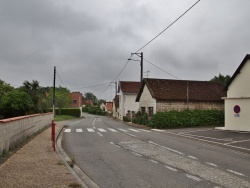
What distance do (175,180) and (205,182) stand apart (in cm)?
75

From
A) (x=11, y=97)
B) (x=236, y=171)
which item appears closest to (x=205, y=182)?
(x=236, y=171)

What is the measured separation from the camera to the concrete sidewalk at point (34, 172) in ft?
22.9

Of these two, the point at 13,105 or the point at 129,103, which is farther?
the point at 129,103

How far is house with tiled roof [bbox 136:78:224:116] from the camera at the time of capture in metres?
33.4

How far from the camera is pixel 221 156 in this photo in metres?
12.5

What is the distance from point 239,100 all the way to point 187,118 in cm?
748

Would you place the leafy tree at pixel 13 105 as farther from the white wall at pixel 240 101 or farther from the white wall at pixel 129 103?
the white wall at pixel 129 103

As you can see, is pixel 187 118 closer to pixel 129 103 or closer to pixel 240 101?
pixel 240 101

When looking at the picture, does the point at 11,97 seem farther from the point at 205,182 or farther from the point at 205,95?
the point at 205,182

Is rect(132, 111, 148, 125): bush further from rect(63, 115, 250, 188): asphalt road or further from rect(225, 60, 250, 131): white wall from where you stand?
rect(63, 115, 250, 188): asphalt road

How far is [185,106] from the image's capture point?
34.2 m

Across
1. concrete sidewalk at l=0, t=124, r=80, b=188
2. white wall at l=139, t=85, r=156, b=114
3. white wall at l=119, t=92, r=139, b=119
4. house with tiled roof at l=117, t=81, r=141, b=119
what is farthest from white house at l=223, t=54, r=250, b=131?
white wall at l=119, t=92, r=139, b=119

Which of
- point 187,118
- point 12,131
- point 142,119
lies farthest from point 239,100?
point 12,131

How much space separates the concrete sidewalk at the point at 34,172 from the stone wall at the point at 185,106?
2278 centimetres
